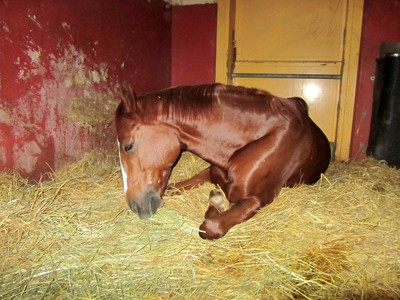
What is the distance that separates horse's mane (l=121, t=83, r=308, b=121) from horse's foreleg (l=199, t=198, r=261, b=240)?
765 millimetres

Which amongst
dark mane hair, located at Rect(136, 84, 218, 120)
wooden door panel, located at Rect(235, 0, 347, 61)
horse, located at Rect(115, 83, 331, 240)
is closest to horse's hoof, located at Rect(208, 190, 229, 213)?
horse, located at Rect(115, 83, 331, 240)

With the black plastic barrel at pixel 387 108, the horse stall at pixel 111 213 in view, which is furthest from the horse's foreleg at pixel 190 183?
the black plastic barrel at pixel 387 108

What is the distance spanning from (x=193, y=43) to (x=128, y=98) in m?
3.16

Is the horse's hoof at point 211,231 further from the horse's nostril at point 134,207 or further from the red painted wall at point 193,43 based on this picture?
the red painted wall at point 193,43

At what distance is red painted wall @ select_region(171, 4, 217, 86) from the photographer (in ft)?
15.3

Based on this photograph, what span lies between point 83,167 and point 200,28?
10.2 ft

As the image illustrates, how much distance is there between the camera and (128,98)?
200 centimetres

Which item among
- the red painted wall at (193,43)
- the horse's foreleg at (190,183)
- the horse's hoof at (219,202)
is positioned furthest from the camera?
the red painted wall at (193,43)

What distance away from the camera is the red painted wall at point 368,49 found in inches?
155

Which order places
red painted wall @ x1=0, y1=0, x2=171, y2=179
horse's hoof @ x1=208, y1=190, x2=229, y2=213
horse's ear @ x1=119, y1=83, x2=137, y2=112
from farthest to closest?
1. red painted wall @ x1=0, y1=0, x2=171, y2=179
2. horse's hoof @ x1=208, y1=190, x2=229, y2=213
3. horse's ear @ x1=119, y1=83, x2=137, y2=112

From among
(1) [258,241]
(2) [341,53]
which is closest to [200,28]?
(2) [341,53]

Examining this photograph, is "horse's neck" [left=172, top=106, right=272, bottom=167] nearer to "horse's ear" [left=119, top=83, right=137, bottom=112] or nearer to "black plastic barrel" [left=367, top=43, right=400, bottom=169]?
"horse's ear" [left=119, top=83, right=137, bottom=112]

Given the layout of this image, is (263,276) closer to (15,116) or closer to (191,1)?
(15,116)

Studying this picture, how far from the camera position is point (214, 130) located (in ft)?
7.16
